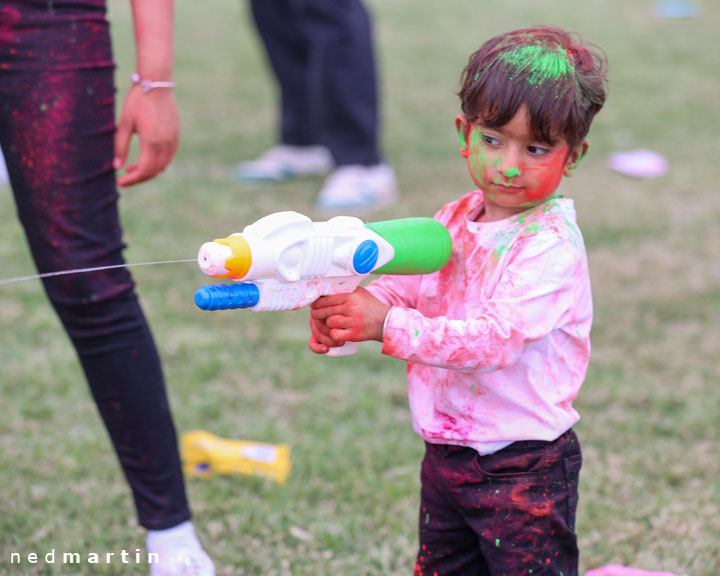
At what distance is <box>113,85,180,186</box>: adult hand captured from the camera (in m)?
2.06

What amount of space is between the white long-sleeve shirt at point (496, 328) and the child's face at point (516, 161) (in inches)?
2.2

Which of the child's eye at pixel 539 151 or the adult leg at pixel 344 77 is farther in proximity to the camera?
the adult leg at pixel 344 77

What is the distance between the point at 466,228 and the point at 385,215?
3.11m

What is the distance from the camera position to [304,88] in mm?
5516

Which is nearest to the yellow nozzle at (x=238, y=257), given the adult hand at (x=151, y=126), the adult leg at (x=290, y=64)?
the adult hand at (x=151, y=126)

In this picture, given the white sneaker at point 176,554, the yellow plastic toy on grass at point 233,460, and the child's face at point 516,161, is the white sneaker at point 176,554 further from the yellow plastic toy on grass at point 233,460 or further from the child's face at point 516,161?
the child's face at point 516,161

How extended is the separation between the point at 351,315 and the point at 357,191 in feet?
11.2

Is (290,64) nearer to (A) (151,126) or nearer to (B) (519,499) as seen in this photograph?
(A) (151,126)

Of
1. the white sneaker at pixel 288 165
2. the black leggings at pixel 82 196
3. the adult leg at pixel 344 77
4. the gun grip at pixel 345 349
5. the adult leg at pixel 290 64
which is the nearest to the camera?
the gun grip at pixel 345 349

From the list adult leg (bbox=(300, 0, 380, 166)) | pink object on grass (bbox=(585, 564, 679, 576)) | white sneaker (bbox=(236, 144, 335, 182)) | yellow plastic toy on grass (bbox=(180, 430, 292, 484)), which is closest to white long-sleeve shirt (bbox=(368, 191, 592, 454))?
pink object on grass (bbox=(585, 564, 679, 576))

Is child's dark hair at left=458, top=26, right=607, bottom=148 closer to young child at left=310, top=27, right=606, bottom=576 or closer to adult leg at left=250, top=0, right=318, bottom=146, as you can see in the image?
young child at left=310, top=27, right=606, bottom=576

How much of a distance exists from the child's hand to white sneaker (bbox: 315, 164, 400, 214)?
3271 millimetres

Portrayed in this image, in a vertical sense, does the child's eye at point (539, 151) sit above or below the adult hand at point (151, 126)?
above

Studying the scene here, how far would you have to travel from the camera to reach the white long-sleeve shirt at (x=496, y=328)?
154 cm
